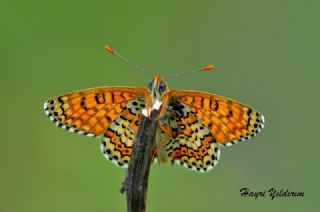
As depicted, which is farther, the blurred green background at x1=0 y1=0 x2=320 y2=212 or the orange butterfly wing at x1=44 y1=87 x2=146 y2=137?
the blurred green background at x1=0 y1=0 x2=320 y2=212

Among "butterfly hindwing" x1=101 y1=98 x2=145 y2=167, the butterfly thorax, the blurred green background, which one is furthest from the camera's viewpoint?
the blurred green background

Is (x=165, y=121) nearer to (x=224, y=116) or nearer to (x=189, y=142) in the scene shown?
(x=189, y=142)

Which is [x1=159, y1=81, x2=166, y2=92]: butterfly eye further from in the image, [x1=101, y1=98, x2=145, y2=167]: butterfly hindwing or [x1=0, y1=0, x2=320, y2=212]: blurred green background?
[x1=0, y1=0, x2=320, y2=212]: blurred green background

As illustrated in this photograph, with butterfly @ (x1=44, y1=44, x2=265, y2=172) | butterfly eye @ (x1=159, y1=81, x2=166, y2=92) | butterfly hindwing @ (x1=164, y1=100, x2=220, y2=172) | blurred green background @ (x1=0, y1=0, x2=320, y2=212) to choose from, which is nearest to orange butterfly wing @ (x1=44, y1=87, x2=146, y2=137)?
butterfly @ (x1=44, y1=44, x2=265, y2=172)

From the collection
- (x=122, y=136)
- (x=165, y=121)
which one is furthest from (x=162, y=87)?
(x=122, y=136)

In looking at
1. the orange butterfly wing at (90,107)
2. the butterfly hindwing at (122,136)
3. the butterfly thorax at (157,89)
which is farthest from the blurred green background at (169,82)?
the butterfly thorax at (157,89)

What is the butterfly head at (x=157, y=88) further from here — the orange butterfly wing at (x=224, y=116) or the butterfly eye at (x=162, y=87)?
the orange butterfly wing at (x=224, y=116)
